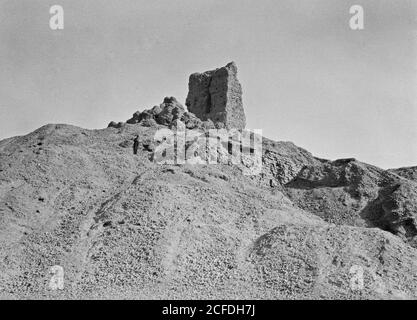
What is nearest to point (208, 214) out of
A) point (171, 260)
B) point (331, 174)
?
point (171, 260)

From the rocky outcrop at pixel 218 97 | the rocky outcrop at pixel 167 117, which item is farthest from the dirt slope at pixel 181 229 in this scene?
the rocky outcrop at pixel 218 97

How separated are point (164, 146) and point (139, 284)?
14816 mm

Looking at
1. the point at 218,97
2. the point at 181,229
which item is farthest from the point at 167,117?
the point at 181,229

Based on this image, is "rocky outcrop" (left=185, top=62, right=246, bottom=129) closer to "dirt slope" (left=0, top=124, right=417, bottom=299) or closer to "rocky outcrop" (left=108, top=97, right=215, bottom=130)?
"rocky outcrop" (left=108, top=97, right=215, bottom=130)

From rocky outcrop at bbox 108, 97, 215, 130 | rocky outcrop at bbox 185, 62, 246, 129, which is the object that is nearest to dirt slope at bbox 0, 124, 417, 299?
rocky outcrop at bbox 108, 97, 215, 130

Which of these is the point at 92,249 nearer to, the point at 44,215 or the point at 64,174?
the point at 44,215

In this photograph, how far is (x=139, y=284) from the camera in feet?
89.8

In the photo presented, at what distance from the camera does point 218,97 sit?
51.2 metres

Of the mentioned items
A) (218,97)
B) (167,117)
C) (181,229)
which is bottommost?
(181,229)

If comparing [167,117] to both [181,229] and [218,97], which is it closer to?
[218,97]

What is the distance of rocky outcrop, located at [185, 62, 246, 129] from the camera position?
4997 cm

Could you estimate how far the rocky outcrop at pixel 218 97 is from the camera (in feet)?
164

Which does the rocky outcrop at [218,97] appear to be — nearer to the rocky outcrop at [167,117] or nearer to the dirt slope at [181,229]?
the rocky outcrop at [167,117]

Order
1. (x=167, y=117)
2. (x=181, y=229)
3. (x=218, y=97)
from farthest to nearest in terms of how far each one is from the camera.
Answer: (x=218, y=97) < (x=167, y=117) < (x=181, y=229)
